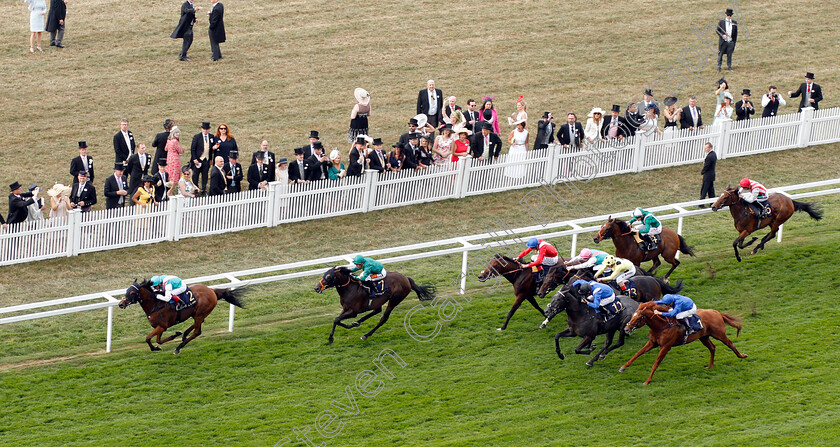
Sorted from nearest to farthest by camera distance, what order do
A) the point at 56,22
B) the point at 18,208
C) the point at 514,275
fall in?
the point at 514,275 < the point at 18,208 < the point at 56,22

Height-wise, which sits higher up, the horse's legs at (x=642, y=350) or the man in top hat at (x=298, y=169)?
the man in top hat at (x=298, y=169)

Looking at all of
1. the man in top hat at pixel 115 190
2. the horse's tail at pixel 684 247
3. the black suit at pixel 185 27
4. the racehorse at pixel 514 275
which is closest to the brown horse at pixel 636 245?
the horse's tail at pixel 684 247

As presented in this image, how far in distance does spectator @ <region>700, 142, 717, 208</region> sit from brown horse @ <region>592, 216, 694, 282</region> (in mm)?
3531

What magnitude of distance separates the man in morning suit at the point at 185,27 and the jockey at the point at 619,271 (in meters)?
15.5

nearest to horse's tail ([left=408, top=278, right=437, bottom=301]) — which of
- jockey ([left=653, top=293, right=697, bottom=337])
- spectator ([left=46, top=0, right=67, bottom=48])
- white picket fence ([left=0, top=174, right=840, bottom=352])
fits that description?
white picket fence ([left=0, top=174, right=840, bottom=352])

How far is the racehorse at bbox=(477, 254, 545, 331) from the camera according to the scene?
731 inches

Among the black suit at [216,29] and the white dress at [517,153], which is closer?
the white dress at [517,153]

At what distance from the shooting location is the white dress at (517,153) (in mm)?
24547

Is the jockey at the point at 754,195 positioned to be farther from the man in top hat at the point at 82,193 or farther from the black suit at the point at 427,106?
the man in top hat at the point at 82,193

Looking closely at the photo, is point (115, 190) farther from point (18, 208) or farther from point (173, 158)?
point (173, 158)

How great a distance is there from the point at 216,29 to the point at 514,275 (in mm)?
14551

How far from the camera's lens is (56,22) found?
30656 millimetres

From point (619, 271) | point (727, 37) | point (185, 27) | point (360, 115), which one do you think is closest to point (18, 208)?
point (360, 115)

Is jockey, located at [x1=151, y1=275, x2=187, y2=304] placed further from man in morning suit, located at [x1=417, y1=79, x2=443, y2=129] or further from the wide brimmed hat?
man in morning suit, located at [x1=417, y1=79, x2=443, y2=129]
